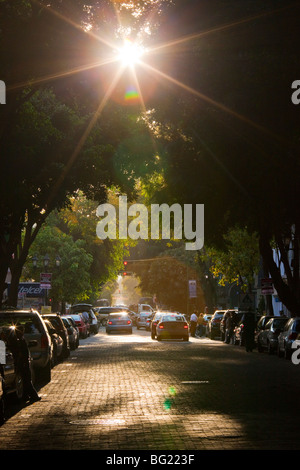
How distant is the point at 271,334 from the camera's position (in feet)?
112

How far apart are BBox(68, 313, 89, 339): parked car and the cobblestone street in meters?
22.5

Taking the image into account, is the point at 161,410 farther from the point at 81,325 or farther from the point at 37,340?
the point at 81,325

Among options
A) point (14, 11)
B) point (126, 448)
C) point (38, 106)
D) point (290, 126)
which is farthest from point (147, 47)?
point (126, 448)

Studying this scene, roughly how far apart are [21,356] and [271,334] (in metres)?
19.2

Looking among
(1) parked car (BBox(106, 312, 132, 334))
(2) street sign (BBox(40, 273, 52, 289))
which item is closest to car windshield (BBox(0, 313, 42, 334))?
(2) street sign (BBox(40, 273, 52, 289))

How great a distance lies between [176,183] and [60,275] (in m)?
36.1

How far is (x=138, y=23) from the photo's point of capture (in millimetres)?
27047

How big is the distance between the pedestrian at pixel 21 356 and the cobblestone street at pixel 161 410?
1.13 feet

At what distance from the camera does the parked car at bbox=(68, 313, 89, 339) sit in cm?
4903

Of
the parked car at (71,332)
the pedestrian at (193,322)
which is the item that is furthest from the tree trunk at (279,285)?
the pedestrian at (193,322)

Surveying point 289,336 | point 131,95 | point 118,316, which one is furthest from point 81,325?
point 289,336

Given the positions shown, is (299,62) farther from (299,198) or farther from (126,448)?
(126,448)

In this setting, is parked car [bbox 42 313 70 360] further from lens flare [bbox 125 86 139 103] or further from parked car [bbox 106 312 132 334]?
parked car [bbox 106 312 132 334]

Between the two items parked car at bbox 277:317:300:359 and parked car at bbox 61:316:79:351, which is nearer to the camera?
parked car at bbox 277:317:300:359
